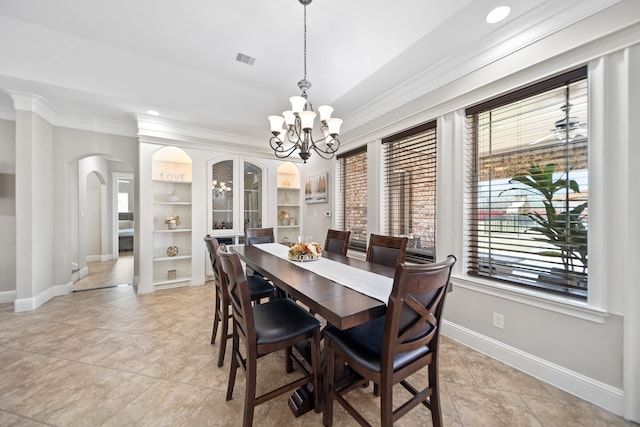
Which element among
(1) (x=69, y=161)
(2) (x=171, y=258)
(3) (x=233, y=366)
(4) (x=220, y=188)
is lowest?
(3) (x=233, y=366)

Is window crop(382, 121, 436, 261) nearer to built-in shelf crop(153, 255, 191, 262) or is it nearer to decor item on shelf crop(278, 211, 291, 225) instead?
decor item on shelf crop(278, 211, 291, 225)

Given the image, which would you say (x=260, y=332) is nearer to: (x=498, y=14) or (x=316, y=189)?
(x=498, y=14)

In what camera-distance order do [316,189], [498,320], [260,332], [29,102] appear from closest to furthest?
[260,332]
[498,320]
[29,102]
[316,189]

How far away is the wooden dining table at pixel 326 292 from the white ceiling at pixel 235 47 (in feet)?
6.75

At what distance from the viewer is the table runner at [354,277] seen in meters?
1.45

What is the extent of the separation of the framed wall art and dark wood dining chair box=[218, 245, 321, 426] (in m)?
2.88

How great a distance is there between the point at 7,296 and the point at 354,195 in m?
5.14

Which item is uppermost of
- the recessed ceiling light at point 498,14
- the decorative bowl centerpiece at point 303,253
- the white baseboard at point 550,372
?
the recessed ceiling light at point 498,14

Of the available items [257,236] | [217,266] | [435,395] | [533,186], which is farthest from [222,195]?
[533,186]

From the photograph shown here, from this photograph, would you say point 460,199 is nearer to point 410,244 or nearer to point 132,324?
point 410,244

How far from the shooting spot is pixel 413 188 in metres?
2.96

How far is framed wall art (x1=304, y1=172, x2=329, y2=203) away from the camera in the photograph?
14.5ft

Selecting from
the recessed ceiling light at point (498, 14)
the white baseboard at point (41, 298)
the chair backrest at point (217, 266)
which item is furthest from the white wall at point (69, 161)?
the recessed ceiling light at point (498, 14)

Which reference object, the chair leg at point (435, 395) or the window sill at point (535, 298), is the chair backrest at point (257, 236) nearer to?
the window sill at point (535, 298)
